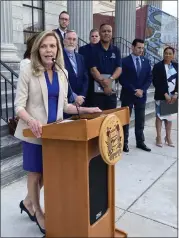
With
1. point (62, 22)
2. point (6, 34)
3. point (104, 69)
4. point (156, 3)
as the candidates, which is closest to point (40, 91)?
point (104, 69)

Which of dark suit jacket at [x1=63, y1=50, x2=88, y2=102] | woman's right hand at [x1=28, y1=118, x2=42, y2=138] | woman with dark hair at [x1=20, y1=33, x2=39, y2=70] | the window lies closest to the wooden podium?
woman's right hand at [x1=28, y1=118, x2=42, y2=138]

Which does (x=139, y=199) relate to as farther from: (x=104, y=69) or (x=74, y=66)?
(x=104, y=69)

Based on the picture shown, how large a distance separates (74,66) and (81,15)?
15.4ft

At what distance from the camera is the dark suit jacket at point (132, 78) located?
480 cm

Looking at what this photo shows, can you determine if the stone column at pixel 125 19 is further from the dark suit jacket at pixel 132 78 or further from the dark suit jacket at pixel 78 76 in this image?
the dark suit jacket at pixel 78 76

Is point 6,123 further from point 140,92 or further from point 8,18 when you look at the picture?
point 8,18

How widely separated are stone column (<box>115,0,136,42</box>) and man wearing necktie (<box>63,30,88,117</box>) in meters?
7.39

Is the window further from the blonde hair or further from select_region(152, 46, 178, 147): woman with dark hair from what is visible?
the blonde hair

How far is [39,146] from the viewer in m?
2.39

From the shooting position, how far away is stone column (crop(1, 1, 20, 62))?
20.4ft

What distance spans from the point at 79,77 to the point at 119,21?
7.63m

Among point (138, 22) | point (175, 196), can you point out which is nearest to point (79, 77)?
point (175, 196)

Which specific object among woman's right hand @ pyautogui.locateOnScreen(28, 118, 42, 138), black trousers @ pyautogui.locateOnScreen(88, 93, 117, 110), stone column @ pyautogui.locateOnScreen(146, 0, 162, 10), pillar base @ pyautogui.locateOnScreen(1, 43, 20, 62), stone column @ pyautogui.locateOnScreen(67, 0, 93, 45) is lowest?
woman's right hand @ pyautogui.locateOnScreen(28, 118, 42, 138)

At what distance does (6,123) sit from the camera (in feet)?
14.2
